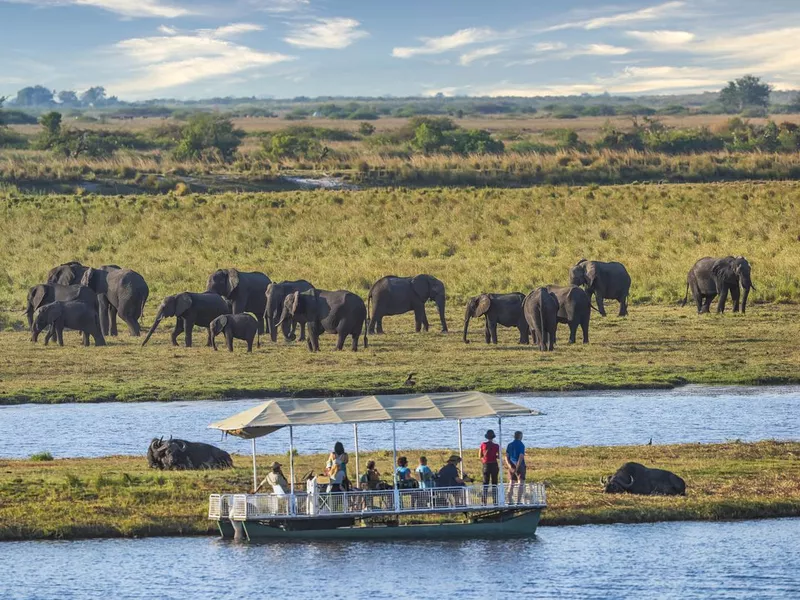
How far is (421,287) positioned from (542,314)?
6.43 meters

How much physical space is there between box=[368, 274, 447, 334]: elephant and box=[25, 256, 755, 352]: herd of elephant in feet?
0.10

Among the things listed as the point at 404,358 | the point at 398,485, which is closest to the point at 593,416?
the point at 404,358

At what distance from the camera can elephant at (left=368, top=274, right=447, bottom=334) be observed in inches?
1917

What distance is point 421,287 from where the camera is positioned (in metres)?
49.2

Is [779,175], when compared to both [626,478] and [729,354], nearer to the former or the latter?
[729,354]

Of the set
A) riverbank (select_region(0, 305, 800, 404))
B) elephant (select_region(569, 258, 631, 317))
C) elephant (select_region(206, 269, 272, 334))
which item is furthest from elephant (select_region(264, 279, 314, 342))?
elephant (select_region(569, 258, 631, 317))

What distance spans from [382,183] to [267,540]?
2821 inches

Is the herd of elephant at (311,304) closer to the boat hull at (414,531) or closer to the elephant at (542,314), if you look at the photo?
the elephant at (542,314)

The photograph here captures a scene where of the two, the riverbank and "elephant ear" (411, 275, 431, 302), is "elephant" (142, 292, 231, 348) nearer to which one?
the riverbank

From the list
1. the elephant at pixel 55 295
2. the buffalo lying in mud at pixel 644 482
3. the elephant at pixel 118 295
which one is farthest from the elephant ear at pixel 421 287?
the buffalo lying in mud at pixel 644 482

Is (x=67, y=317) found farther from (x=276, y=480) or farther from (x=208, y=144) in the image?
(x=208, y=144)

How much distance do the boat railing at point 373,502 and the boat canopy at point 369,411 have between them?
1.11 metres

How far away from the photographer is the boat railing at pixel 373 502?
24.0 m

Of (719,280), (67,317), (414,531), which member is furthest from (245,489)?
(719,280)
